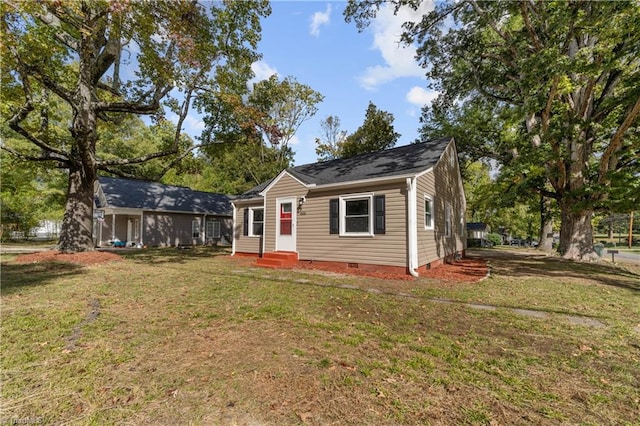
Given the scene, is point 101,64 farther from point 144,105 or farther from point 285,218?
point 285,218

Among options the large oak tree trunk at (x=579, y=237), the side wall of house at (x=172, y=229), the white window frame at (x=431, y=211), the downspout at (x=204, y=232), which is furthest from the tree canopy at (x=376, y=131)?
the white window frame at (x=431, y=211)

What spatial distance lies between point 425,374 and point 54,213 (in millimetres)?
35045

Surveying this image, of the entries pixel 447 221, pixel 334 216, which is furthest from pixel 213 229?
pixel 447 221

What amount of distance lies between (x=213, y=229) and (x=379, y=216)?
1871cm

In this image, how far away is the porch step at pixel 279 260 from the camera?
11.4 meters

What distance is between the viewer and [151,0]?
32.4 feet

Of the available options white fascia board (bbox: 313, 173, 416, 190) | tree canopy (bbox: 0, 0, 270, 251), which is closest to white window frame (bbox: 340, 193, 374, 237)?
white fascia board (bbox: 313, 173, 416, 190)

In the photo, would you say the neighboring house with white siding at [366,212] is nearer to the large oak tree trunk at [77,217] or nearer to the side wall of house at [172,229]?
the large oak tree trunk at [77,217]

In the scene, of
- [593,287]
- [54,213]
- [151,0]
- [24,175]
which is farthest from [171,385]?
[54,213]

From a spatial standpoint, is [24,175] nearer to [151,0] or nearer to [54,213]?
[54,213]

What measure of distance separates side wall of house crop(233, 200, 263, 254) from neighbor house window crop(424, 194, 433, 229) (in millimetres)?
7715

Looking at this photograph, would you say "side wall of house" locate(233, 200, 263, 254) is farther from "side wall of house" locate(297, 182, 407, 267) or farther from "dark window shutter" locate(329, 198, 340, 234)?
"dark window shutter" locate(329, 198, 340, 234)

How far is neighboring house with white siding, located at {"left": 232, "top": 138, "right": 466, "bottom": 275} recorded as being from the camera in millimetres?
9445

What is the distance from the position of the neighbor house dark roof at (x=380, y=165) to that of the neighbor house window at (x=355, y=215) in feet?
2.46
